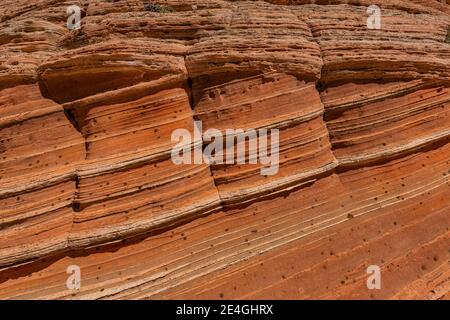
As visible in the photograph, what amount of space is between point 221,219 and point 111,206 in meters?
2.56

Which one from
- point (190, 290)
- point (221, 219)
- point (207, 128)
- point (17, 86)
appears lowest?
point (190, 290)

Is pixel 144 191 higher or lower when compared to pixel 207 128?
lower

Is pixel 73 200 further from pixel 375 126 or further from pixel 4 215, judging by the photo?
pixel 375 126

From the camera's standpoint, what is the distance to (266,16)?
1152cm

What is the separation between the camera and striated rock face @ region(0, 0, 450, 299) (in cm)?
912

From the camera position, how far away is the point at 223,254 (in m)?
9.27

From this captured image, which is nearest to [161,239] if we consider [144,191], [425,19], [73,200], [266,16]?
[144,191]

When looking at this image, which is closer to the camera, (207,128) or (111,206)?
(111,206)

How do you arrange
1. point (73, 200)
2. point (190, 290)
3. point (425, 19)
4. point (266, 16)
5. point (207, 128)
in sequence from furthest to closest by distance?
point (425, 19)
point (266, 16)
point (207, 128)
point (73, 200)
point (190, 290)

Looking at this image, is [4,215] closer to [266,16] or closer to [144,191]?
[144,191]

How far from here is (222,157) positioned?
Result: 33.0 ft

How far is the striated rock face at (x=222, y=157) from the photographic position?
9125 mm

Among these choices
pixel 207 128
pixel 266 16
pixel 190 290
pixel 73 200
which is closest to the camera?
pixel 190 290

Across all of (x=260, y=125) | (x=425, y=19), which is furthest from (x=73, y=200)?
(x=425, y=19)
